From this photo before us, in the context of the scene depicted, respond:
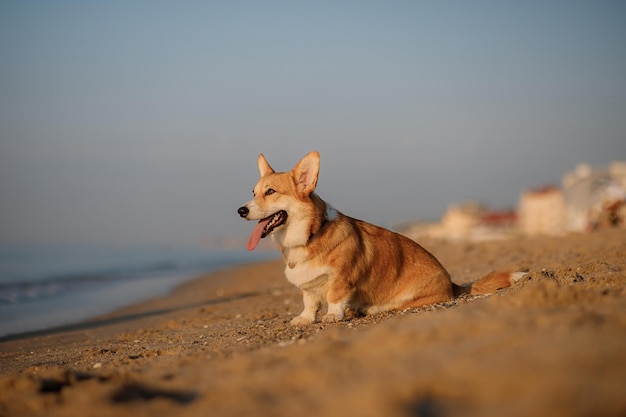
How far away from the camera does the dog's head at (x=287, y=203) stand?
5023 mm

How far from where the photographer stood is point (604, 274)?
520 centimetres

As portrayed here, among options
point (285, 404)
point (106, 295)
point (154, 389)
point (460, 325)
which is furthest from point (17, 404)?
point (106, 295)

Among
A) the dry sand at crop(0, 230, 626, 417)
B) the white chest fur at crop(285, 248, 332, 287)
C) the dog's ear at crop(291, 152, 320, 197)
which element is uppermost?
the dog's ear at crop(291, 152, 320, 197)

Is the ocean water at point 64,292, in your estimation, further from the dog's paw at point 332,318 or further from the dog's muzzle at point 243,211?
the dog's paw at point 332,318

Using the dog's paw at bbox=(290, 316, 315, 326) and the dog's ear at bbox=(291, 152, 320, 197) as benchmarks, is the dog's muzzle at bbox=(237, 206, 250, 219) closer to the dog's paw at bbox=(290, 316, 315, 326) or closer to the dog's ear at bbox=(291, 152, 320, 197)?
the dog's ear at bbox=(291, 152, 320, 197)

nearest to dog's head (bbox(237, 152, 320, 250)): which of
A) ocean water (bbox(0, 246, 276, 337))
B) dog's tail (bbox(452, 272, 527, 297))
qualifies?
dog's tail (bbox(452, 272, 527, 297))

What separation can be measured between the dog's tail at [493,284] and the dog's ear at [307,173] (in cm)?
187

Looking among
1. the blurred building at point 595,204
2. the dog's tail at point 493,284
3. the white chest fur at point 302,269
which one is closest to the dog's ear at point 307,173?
the white chest fur at point 302,269

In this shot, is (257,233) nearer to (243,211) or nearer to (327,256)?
(243,211)

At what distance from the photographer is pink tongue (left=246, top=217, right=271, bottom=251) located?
16.8 ft

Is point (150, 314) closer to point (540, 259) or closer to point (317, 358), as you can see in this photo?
point (540, 259)

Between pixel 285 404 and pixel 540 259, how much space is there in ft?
23.1

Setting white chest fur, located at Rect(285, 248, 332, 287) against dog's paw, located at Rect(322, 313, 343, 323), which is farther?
white chest fur, located at Rect(285, 248, 332, 287)

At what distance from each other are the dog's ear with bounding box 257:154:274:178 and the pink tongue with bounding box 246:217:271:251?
0.59 m
